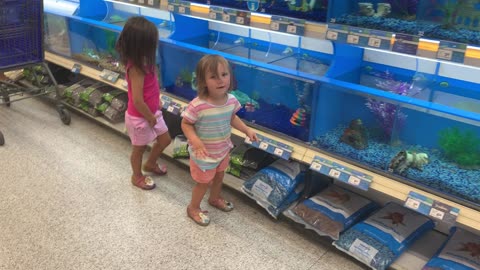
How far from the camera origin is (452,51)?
63.6 inches

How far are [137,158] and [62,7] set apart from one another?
6.84 ft

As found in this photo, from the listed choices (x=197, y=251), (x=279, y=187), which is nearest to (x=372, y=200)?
(x=279, y=187)

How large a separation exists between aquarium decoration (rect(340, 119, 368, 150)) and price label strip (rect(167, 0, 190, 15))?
1202 millimetres

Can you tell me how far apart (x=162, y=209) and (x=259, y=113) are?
0.81 metres

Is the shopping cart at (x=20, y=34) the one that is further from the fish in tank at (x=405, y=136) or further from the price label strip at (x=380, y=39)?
the price label strip at (x=380, y=39)

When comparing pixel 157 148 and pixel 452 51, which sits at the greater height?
pixel 452 51

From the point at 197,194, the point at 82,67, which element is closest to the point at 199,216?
the point at 197,194

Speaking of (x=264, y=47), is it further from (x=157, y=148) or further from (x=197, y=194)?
(x=197, y=194)

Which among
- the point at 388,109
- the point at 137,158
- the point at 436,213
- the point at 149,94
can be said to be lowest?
the point at 137,158

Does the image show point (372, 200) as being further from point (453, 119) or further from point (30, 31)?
point (30, 31)

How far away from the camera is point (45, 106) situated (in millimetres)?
3965

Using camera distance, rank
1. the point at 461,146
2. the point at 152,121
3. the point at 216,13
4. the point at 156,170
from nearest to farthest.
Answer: the point at 461,146 → the point at 216,13 → the point at 152,121 → the point at 156,170

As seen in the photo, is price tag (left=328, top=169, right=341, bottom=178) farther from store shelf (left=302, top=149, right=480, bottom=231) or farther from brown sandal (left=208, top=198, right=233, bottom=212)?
brown sandal (left=208, top=198, right=233, bottom=212)

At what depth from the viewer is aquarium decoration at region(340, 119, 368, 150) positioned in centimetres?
217
